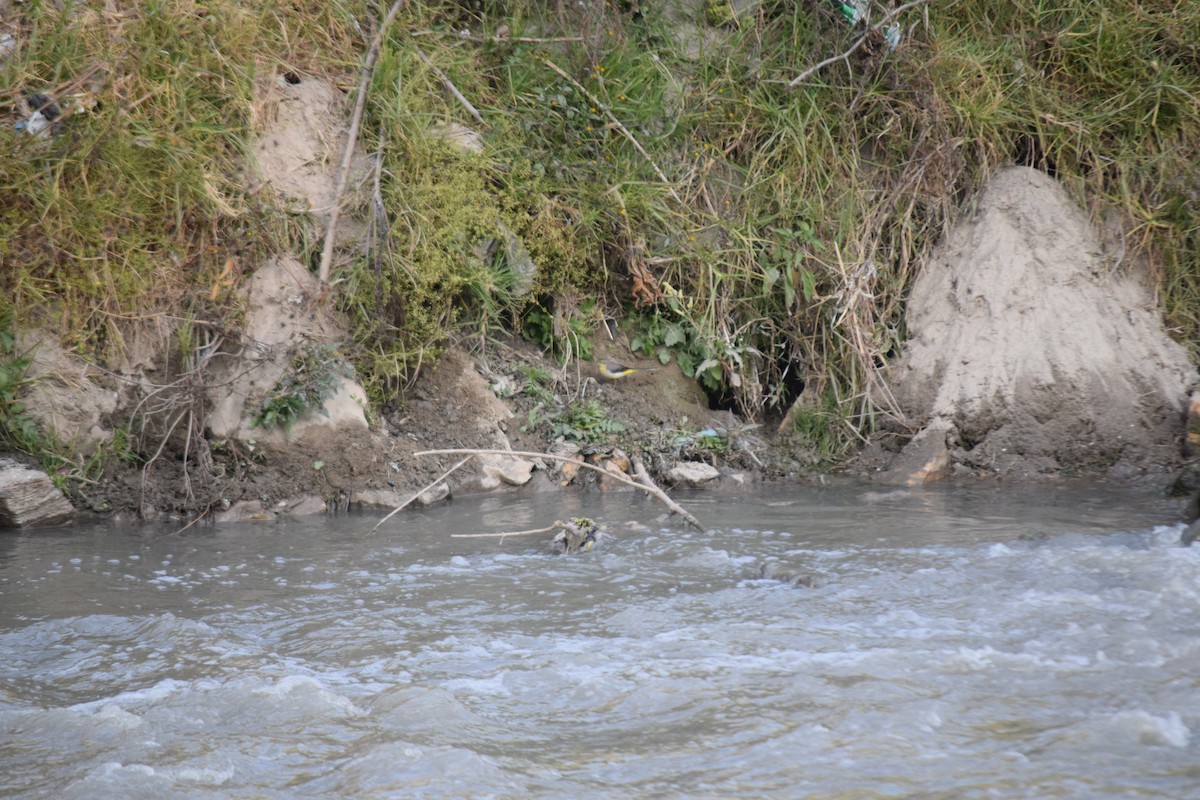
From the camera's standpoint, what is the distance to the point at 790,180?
549cm

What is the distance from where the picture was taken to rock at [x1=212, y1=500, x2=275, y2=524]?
14.2ft

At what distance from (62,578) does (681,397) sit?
10.2 ft

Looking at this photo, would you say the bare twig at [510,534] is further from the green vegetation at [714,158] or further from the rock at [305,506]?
the green vegetation at [714,158]

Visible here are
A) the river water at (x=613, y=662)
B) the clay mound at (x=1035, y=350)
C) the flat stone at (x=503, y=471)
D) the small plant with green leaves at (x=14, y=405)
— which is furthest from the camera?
the clay mound at (x=1035, y=350)

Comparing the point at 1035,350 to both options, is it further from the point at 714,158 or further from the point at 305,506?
the point at 305,506


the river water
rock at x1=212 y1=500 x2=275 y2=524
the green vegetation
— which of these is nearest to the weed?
the river water

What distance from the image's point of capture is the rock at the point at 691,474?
16.3 ft

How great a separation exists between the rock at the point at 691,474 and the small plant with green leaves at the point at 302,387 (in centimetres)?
166

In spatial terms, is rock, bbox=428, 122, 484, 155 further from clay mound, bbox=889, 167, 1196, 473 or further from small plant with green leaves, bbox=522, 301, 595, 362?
clay mound, bbox=889, 167, 1196, 473

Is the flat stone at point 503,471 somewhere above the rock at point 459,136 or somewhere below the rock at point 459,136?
below

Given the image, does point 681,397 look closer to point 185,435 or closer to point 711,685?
point 185,435

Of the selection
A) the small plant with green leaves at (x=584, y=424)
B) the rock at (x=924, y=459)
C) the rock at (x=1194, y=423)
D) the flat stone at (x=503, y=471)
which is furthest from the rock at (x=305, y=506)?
the rock at (x=1194, y=423)

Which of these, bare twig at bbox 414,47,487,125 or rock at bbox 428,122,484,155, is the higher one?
bare twig at bbox 414,47,487,125

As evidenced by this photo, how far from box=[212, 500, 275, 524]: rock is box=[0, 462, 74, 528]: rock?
0.61m
